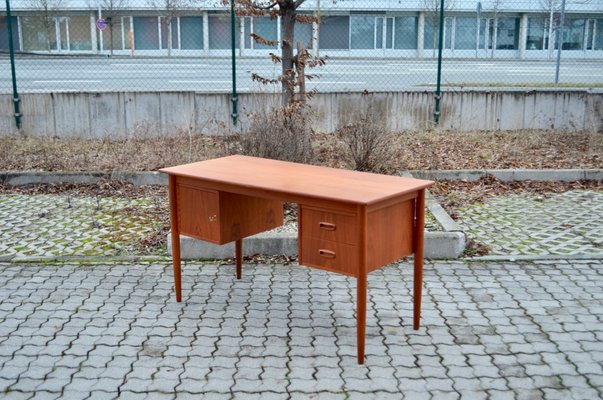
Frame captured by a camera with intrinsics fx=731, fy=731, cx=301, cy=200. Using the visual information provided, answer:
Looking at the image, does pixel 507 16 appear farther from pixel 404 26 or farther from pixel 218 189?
pixel 218 189

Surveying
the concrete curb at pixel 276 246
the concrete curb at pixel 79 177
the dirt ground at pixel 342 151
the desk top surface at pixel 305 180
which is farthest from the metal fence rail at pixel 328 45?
the desk top surface at pixel 305 180

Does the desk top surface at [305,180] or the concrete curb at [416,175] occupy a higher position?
the desk top surface at [305,180]

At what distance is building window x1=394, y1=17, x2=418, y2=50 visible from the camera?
2069 centimetres

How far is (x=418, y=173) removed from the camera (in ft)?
29.7

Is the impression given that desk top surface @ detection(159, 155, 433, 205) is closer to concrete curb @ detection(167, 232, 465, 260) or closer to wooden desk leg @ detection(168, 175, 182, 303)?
wooden desk leg @ detection(168, 175, 182, 303)

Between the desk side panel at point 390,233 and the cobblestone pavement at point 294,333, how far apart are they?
0.60m

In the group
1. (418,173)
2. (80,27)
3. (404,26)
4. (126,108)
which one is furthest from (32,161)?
(80,27)

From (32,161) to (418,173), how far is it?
17.0 ft

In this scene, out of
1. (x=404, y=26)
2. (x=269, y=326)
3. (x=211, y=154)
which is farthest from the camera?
(x=404, y=26)

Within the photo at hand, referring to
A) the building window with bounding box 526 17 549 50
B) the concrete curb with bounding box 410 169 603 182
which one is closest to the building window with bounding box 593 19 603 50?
the building window with bounding box 526 17 549 50

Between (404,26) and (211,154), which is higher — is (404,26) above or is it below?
above

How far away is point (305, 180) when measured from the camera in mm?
4871

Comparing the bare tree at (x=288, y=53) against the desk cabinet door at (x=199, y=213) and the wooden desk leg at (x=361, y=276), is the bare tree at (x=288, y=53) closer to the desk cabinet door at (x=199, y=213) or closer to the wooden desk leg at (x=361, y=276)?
the desk cabinet door at (x=199, y=213)

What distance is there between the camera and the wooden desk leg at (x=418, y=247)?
4.71 metres
